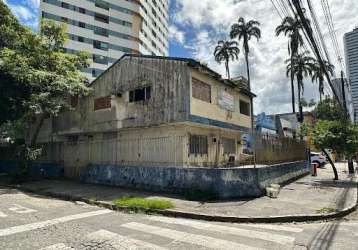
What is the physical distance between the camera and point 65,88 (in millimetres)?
17359

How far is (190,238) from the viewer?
21.7 ft

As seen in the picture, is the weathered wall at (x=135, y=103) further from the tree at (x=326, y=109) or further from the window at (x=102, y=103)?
the tree at (x=326, y=109)

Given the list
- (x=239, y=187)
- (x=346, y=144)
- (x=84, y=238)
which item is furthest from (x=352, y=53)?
(x=84, y=238)

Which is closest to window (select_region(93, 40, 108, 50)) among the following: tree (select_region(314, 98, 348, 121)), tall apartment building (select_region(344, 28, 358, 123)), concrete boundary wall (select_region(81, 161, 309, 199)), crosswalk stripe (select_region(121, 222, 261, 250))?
tree (select_region(314, 98, 348, 121))

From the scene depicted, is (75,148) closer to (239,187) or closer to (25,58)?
(25,58)

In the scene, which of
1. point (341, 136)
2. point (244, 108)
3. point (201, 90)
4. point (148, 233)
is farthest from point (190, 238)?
point (244, 108)

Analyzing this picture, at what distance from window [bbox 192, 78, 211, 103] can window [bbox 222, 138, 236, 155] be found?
14.0 ft

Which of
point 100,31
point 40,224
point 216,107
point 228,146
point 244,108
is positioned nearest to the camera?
point 40,224

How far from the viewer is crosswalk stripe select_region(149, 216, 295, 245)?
6.65 meters

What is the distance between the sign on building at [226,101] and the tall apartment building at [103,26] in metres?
39.1

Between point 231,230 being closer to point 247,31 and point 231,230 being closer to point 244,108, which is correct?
point 244,108

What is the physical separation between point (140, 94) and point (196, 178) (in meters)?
6.19

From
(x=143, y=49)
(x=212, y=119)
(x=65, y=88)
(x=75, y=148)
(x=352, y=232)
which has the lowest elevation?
(x=352, y=232)

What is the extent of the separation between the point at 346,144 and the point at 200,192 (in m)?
10.8
